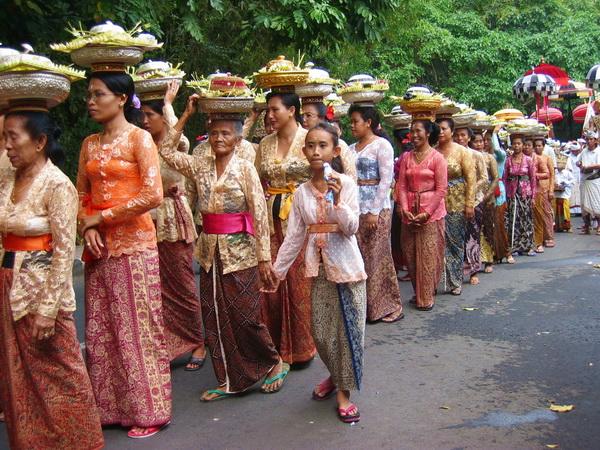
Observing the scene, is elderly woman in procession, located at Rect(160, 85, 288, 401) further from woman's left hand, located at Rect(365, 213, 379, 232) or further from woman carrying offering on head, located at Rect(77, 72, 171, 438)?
woman's left hand, located at Rect(365, 213, 379, 232)

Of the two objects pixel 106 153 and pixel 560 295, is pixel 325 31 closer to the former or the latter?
pixel 560 295

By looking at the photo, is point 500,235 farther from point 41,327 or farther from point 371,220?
point 41,327

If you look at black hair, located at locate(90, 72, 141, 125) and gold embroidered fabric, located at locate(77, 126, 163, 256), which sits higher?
black hair, located at locate(90, 72, 141, 125)

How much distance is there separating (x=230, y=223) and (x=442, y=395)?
1.99 meters

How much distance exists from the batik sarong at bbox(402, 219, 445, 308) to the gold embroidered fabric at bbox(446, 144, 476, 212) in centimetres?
93

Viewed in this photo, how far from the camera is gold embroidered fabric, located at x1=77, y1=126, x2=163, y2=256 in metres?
4.88

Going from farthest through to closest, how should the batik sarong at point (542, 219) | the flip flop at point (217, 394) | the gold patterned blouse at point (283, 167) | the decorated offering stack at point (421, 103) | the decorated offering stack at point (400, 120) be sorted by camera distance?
the batik sarong at point (542, 219) < the decorated offering stack at point (400, 120) < the decorated offering stack at point (421, 103) < the gold patterned blouse at point (283, 167) < the flip flop at point (217, 394)

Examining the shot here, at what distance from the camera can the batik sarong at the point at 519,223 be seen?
13.1 meters

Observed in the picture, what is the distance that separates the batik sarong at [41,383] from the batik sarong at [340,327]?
1632mm

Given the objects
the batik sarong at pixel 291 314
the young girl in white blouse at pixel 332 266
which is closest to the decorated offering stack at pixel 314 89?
the batik sarong at pixel 291 314

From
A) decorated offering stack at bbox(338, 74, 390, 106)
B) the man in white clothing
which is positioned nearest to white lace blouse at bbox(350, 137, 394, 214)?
decorated offering stack at bbox(338, 74, 390, 106)

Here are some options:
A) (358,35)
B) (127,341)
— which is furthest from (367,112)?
(127,341)

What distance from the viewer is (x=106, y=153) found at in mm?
4945

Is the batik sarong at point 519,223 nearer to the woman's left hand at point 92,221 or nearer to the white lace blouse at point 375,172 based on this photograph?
the white lace blouse at point 375,172
